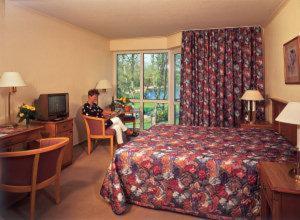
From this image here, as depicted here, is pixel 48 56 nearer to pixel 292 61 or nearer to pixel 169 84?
pixel 169 84

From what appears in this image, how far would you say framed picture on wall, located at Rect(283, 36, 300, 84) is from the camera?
2.84 metres

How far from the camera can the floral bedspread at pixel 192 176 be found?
2262 mm

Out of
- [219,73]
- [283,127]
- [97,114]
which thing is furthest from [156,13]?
[283,127]

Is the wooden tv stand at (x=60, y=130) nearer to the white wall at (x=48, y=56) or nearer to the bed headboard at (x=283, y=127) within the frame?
the white wall at (x=48, y=56)

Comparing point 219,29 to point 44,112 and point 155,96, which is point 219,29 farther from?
point 44,112

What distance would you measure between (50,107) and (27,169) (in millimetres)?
1642

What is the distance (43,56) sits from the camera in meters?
4.12

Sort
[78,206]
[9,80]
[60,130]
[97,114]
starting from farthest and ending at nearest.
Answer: [97,114], [60,130], [9,80], [78,206]

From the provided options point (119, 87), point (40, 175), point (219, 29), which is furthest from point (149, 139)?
point (119, 87)

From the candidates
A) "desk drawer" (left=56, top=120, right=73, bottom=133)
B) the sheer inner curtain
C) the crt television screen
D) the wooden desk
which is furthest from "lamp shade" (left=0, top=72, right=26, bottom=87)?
the sheer inner curtain

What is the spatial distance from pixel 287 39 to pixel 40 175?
347 cm

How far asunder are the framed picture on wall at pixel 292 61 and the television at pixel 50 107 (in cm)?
333

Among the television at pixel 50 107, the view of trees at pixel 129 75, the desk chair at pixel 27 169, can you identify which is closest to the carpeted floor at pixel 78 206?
the desk chair at pixel 27 169

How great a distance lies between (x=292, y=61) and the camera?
3.06 meters
